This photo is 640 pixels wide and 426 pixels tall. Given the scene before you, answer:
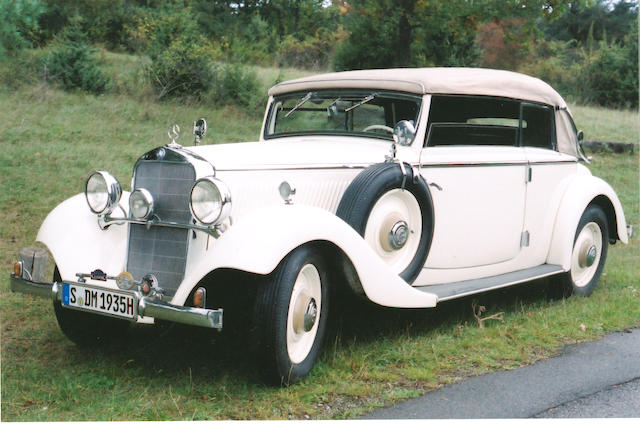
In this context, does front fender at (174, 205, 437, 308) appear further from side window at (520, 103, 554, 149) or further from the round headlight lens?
side window at (520, 103, 554, 149)

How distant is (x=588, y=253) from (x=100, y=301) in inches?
152

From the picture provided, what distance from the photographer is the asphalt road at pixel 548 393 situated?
3.13 metres

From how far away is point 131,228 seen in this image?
3.63 metres

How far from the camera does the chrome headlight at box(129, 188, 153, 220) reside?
3.50 metres

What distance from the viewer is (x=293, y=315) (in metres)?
3.31

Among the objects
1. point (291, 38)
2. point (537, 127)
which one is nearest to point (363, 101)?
point (537, 127)

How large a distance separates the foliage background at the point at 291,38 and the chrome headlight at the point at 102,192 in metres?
3.79

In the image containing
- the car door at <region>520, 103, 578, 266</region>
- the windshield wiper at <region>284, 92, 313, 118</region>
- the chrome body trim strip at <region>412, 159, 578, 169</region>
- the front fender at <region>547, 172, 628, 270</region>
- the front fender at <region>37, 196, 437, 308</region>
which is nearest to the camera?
the front fender at <region>37, 196, 437, 308</region>

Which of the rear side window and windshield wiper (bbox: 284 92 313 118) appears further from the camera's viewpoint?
windshield wiper (bbox: 284 92 313 118)

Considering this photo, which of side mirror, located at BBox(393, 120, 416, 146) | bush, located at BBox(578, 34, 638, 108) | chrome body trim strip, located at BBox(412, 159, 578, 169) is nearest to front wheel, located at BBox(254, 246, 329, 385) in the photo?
side mirror, located at BBox(393, 120, 416, 146)

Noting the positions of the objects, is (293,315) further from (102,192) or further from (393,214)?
(102,192)

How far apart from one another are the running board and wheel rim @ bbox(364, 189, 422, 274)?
24 cm

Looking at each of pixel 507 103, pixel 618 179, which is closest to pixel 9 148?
pixel 507 103

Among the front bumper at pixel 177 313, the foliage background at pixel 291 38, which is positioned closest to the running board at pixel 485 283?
the front bumper at pixel 177 313
